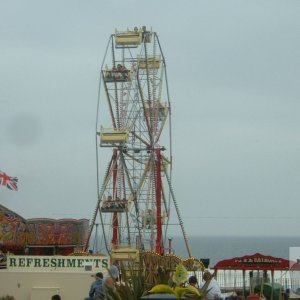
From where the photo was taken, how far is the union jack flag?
3241 centimetres

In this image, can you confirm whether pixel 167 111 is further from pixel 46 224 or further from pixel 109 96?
pixel 46 224

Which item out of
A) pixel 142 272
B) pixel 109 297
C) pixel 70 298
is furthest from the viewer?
pixel 70 298

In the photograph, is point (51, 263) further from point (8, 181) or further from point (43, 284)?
point (8, 181)

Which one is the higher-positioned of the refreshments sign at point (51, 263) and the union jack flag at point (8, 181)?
the union jack flag at point (8, 181)

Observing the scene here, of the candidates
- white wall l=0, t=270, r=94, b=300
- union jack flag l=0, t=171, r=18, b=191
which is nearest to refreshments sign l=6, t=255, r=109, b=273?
→ white wall l=0, t=270, r=94, b=300

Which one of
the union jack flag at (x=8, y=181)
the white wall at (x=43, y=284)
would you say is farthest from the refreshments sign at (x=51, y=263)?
the union jack flag at (x=8, y=181)

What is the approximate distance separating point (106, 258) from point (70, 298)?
2.32 m

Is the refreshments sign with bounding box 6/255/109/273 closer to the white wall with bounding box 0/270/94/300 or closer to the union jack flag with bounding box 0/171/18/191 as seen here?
the white wall with bounding box 0/270/94/300

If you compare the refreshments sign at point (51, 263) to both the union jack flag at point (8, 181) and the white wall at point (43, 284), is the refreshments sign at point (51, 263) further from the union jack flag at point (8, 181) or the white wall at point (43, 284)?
the union jack flag at point (8, 181)

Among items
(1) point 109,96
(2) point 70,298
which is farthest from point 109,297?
(1) point 109,96

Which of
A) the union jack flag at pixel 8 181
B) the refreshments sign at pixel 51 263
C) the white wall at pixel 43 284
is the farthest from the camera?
the union jack flag at pixel 8 181

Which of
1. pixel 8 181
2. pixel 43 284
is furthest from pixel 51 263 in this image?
pixel 8 181

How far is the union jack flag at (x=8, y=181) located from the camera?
3241 centimetres

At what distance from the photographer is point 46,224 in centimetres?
3556
